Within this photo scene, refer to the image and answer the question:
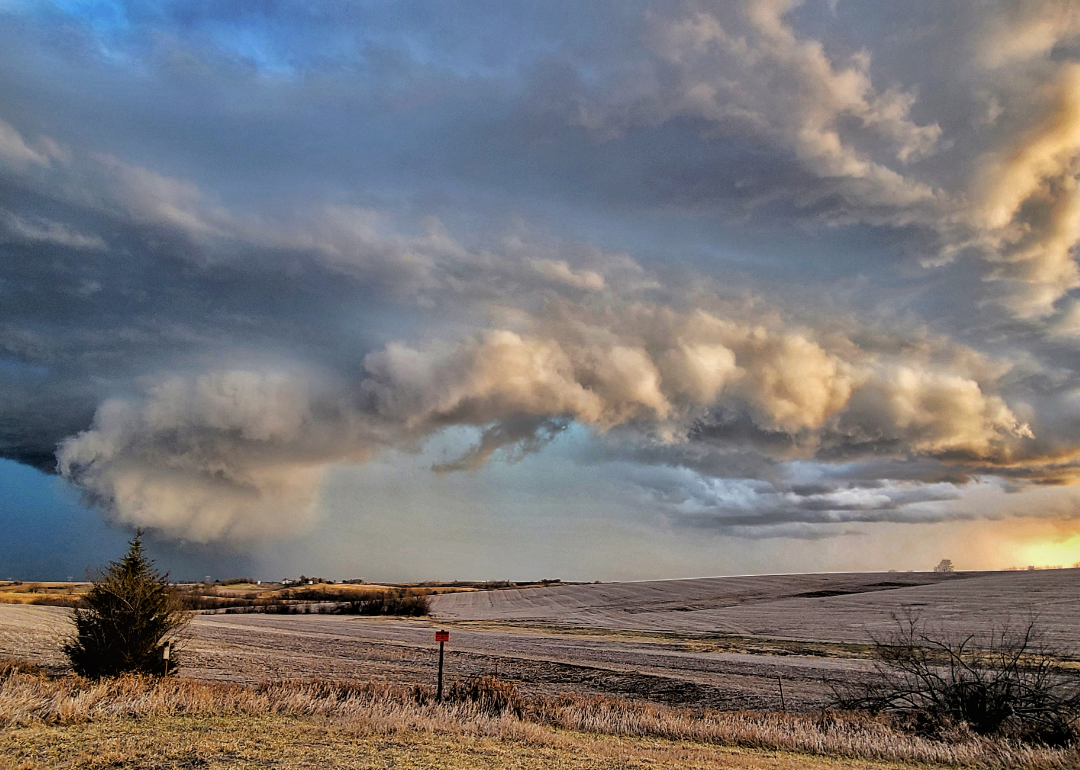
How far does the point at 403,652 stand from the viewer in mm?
48312

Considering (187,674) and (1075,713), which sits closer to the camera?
(1075,713)

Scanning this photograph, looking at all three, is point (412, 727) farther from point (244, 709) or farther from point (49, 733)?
point (49, 733)

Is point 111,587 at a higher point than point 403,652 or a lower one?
higher

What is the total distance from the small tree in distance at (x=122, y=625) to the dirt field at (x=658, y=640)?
32.2ft

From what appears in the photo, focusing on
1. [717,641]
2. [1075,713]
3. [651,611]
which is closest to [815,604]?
[651,611]

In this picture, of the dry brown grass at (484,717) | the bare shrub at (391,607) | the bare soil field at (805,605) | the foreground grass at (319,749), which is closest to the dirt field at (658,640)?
the bare soil field at (805,605)

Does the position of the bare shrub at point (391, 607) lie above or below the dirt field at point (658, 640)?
below

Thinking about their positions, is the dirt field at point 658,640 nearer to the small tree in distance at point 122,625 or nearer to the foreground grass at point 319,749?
the small tree in distance at point 122,625

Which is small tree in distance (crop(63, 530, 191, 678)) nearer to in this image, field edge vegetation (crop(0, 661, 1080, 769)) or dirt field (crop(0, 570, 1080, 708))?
field edge vegetation (crop(0, 661, 1080, 769))

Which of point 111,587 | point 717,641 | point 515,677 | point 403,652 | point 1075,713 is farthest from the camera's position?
point 717,641

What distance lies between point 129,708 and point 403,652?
34009mm

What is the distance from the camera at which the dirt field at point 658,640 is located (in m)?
34.4

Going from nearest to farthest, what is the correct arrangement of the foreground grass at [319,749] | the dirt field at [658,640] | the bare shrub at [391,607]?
1. the foreground grass at [319,749]
2. the dirt field at [658,640]
3. the bare shrub at [391,607]

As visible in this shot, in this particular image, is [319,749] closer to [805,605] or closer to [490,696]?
[490,696]
